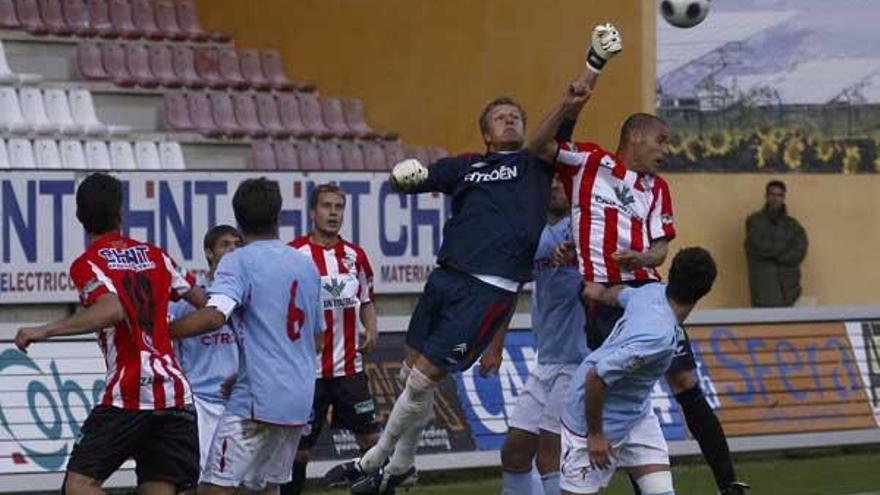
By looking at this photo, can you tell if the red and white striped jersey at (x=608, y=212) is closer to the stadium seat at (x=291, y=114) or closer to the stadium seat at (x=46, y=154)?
the stadium seat at (x=46, y=154)

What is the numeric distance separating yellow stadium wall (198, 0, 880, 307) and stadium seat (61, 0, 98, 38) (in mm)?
2355

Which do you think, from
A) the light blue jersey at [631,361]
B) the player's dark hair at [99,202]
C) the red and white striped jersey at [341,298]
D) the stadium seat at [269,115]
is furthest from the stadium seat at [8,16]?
the light blue jersey at [631,361]

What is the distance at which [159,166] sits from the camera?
1931 cm

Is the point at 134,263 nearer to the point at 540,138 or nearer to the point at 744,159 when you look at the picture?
the point at 540,138

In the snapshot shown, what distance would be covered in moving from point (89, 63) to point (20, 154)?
213 cm

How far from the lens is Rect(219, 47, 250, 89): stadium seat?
2148 cm

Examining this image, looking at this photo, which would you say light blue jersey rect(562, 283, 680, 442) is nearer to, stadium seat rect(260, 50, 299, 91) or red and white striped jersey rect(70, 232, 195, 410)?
red and white striped jersey rect(70, 232, 195, 410)

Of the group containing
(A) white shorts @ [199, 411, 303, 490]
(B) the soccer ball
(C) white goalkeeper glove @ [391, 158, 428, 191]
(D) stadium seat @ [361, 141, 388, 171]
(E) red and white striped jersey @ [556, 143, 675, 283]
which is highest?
(B) the soccer ball

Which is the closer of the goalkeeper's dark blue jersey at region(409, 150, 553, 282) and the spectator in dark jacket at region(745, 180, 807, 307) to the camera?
the goalkeeper's dark blue jersey at region(409, 150, 553, 282)

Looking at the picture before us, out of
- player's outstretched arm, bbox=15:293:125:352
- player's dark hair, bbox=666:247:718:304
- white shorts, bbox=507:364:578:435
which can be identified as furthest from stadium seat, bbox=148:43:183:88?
player's dark hair, bbox=666:247:718:304

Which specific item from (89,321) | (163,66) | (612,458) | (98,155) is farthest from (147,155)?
(612,458)

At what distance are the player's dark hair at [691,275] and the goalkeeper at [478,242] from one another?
4.93ft

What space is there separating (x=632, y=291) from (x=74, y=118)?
11.2 meters

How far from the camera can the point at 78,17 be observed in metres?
20.7
